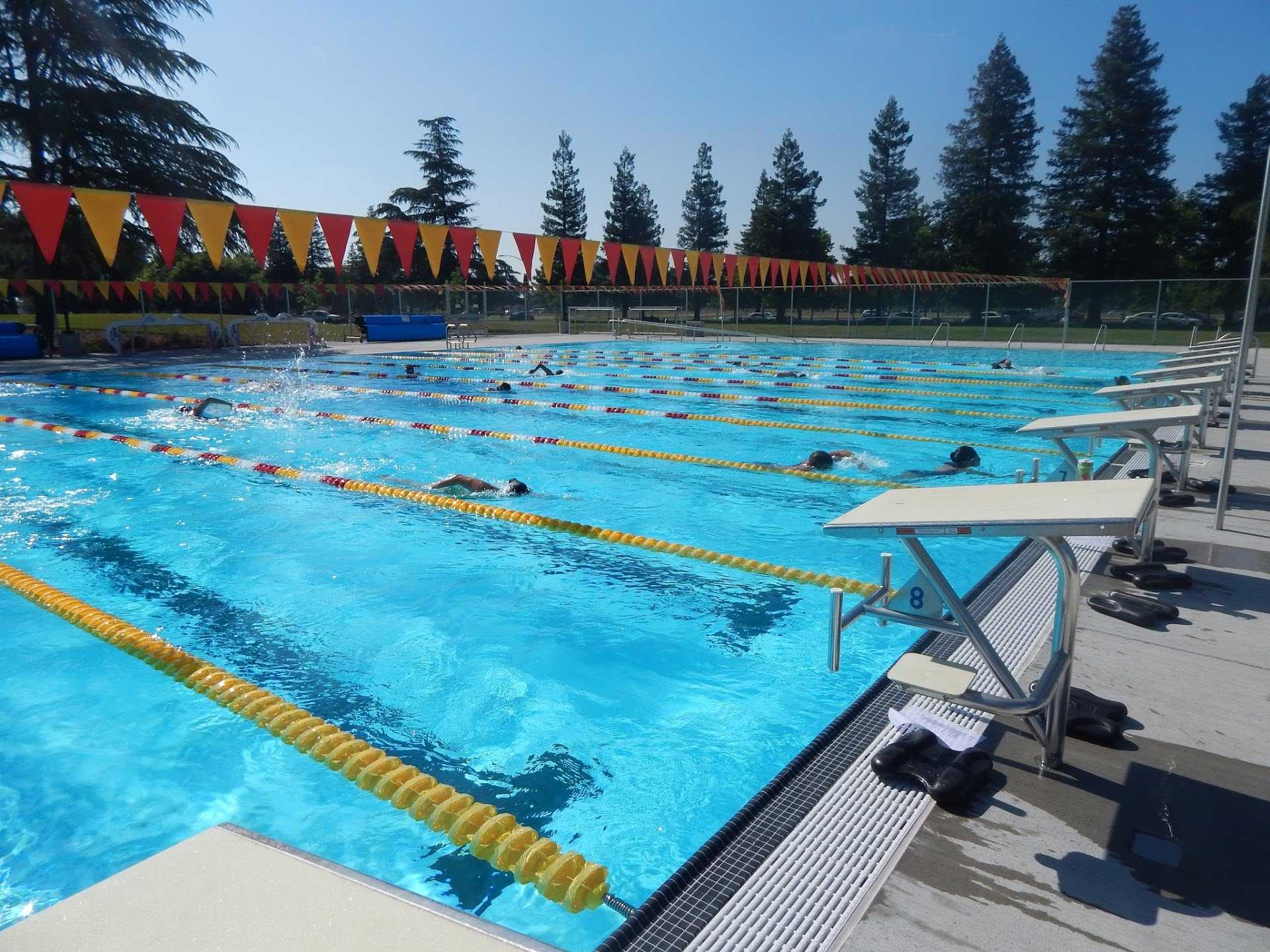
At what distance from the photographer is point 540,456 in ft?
30.6

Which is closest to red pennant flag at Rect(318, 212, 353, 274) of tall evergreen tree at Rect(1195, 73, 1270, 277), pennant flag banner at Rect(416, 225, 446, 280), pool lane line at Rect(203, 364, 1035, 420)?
pennant flag banner at Rect(416, 225, 446, 280)

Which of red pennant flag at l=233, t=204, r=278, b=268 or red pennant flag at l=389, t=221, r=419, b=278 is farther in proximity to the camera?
red pennant flag at l=389, t=221, r=419, b=278

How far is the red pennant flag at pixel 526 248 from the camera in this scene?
17484 mm

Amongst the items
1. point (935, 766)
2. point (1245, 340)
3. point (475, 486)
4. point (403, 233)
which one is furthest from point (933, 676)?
point (403, 233)

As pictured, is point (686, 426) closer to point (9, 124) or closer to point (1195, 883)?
point (1195, 883)

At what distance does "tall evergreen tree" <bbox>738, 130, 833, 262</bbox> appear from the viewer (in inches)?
1989

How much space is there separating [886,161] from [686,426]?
4550cm

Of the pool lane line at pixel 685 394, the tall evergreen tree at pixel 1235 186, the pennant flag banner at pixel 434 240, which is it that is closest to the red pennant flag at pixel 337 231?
the pennant flag banner at pixel 434 240

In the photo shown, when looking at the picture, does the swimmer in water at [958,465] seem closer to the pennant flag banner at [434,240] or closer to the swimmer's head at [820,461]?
the swimmer's head at [820,461]

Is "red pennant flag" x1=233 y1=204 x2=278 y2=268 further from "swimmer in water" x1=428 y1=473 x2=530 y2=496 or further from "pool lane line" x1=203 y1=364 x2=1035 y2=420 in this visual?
"swimmer in water" x1=428 y1=473 x2=530 y2=496

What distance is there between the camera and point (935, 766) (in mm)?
2410

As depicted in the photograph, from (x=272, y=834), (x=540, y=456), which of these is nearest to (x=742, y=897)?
(x=272, y=834)

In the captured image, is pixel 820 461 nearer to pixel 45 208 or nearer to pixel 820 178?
pixel 45 208

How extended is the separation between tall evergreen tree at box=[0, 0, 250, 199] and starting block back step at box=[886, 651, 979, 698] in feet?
92.9
